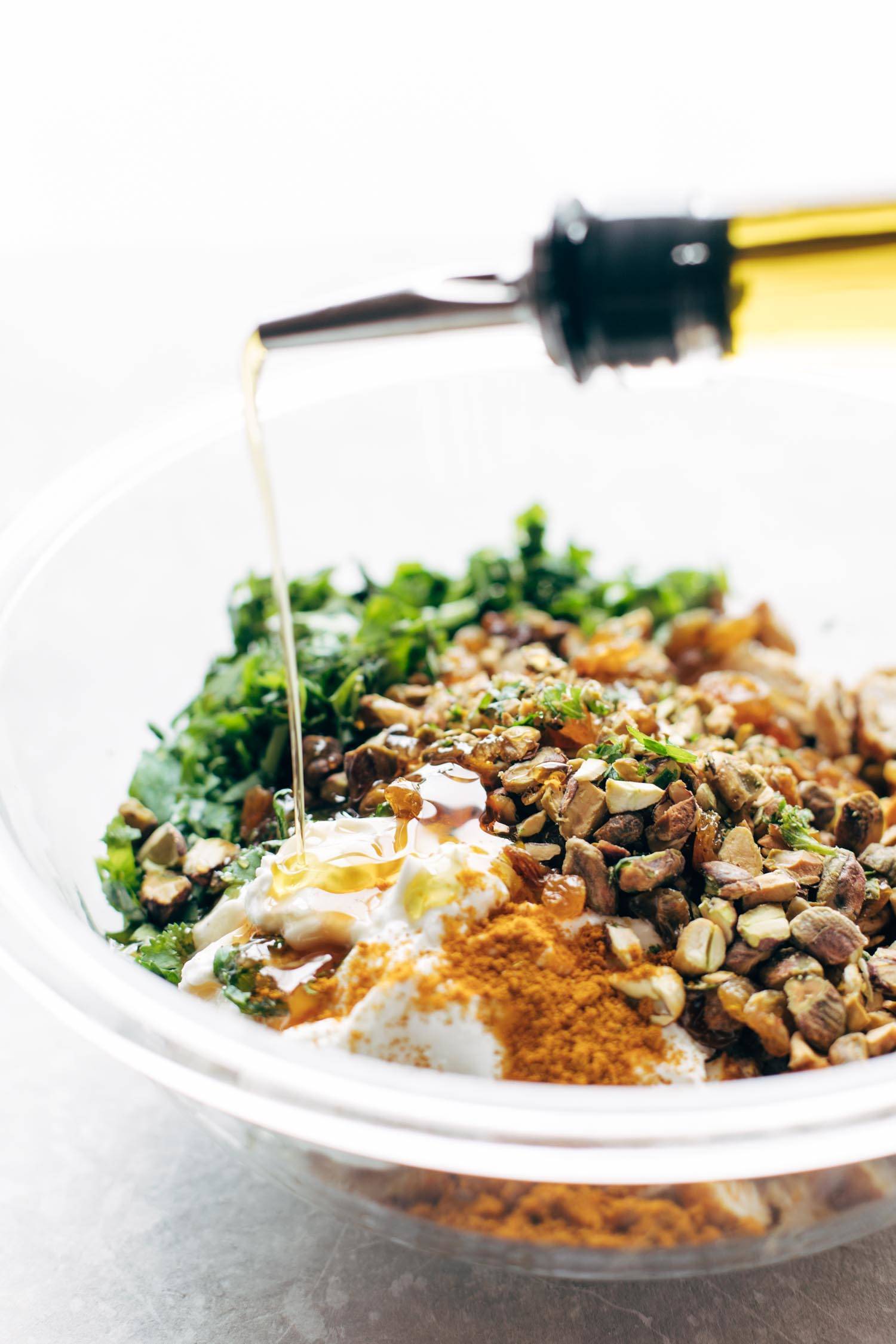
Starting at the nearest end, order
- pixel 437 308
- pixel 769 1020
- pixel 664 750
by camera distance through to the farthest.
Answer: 1. pixel 437 308
2. pixel 769 1020
3. pixel 664 750

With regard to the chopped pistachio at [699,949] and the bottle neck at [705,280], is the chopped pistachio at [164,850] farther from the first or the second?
the bottle neck at [705,280]

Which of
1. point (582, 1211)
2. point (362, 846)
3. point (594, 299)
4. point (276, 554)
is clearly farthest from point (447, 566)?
point (582, 1211)

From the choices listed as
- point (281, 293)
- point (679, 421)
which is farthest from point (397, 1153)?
point (281, 293)

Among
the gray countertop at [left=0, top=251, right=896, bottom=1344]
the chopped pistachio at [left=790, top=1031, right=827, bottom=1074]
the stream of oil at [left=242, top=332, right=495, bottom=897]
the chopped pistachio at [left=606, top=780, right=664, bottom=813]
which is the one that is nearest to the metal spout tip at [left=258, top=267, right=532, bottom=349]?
the stream of oil at [left=242, top=332, right=495, bottom=897]

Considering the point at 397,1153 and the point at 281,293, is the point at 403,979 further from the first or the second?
the point at 281,293

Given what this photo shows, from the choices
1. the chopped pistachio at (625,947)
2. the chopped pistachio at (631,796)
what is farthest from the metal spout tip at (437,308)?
the chopped pistachio at (625,947)

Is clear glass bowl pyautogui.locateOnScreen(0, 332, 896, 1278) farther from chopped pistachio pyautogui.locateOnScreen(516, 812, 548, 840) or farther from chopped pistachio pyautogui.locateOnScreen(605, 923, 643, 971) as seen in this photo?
chopped pistachio pyautogui.locateOnScreen(516, 812, 548, 840)

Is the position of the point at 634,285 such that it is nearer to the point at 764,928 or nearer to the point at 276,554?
the point at 276,554
